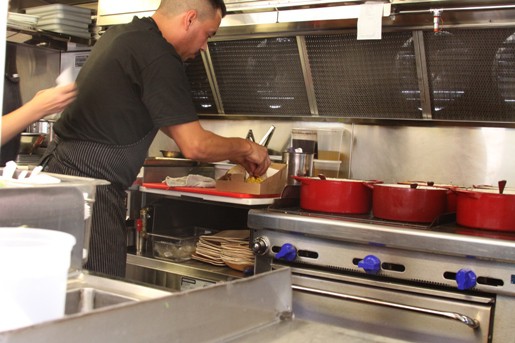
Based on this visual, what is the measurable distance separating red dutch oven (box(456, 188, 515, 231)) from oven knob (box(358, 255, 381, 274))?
413 millimetres

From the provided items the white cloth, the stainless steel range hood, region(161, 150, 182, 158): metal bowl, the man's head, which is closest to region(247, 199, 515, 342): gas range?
the white cloth

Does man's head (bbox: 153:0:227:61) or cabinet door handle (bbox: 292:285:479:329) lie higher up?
man's head (bbox: 153:0:227:61)

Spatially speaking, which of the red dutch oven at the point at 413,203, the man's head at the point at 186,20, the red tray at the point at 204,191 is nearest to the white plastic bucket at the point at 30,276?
the man's head at the point at 186,20

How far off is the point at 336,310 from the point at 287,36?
1.63 meters

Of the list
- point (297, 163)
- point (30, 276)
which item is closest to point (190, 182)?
point (297, 163)

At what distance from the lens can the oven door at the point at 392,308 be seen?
2.22 meters

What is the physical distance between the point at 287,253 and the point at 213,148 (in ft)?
2.04

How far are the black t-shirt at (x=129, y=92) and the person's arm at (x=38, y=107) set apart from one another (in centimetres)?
53

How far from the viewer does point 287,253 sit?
103 inches

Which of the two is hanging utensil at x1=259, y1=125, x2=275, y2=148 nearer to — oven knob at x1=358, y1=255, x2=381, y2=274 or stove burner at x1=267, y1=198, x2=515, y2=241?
stove burner at x1=267, y1=198, x2=515, y2=241

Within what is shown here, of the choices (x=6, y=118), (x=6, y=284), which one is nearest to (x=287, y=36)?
(x=6, y=118)

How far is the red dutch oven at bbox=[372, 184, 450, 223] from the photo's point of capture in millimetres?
2533

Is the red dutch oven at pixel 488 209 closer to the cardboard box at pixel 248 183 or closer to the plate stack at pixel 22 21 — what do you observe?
the cardboard box at pixel 248 183

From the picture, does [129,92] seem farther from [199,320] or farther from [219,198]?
[199,320]
